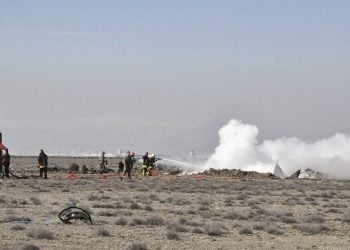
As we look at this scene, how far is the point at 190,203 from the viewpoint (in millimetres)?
32000

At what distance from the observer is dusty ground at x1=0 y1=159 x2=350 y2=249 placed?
18.9 m

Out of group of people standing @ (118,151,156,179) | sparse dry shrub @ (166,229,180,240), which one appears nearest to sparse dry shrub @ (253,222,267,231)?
sparse dry shrub @ (166,229,180,240)

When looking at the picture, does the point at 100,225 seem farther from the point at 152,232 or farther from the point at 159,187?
the point at 159,187

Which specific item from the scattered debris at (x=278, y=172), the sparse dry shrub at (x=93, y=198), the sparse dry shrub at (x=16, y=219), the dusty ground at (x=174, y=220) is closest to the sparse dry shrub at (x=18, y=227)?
the dusty ground at (x=174, y=220)

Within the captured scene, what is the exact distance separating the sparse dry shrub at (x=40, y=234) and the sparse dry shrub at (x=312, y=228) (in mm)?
7003

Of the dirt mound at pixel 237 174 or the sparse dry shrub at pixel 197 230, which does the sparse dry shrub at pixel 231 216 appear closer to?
the sparse dry shrub at pixel 197 230

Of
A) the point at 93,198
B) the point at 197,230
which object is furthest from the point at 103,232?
the point at 93,198

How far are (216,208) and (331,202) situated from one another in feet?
22.8

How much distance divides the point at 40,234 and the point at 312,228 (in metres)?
7.56

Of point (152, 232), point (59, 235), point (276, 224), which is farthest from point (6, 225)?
point (276, 224)

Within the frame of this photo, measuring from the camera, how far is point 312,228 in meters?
22.3

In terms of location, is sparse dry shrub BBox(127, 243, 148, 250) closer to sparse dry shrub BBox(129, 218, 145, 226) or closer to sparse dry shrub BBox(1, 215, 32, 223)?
sparse dry shrub BBox(129, 218, 145, 226)

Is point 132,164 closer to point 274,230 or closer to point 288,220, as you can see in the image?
point 288,220

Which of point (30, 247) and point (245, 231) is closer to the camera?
point (30, 247)
